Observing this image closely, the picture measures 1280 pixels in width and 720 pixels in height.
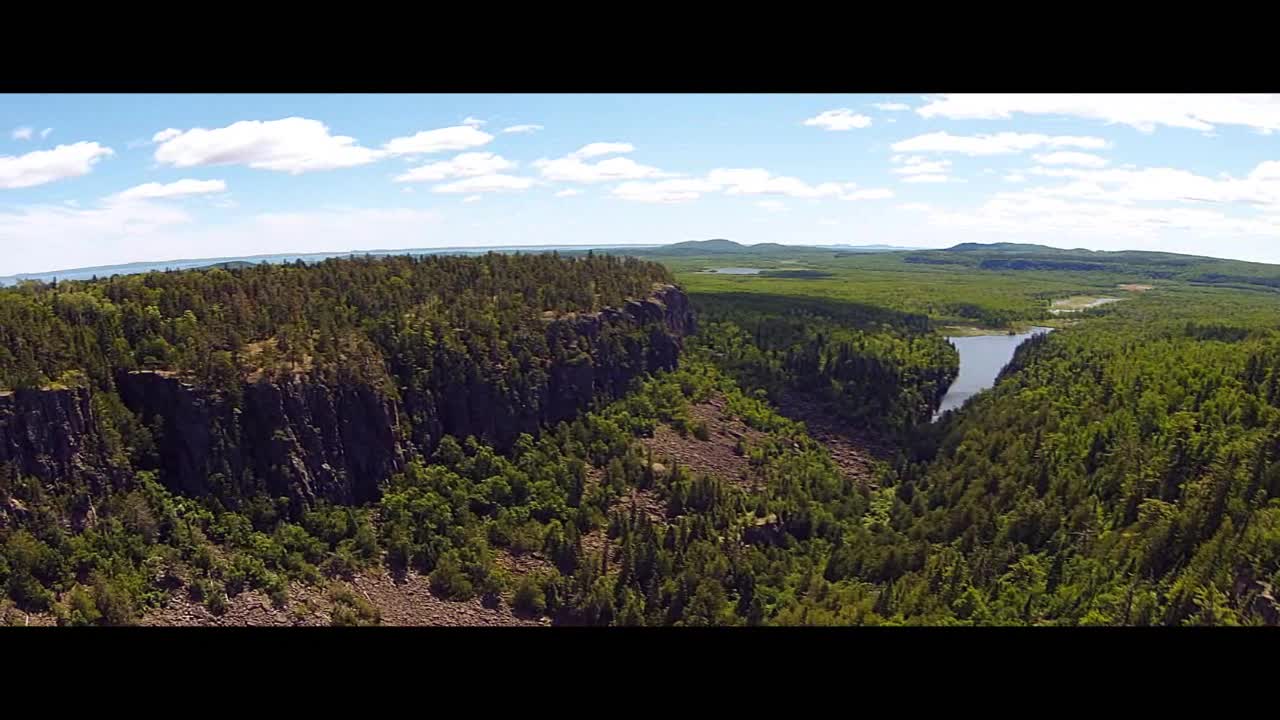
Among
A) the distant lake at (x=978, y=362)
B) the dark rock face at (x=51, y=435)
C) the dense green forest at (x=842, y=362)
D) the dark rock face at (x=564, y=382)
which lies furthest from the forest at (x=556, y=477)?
the distant lake at (x=978, y=362)

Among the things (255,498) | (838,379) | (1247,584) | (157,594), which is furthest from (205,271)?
(1247,584)

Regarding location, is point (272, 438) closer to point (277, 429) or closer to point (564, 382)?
point (277, 429)

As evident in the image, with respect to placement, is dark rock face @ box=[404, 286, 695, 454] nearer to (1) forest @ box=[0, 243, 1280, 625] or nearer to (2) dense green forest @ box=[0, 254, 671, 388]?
(1) forest @ box=[0, 243, 1280, 625]

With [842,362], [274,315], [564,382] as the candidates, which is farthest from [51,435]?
[842,362]
